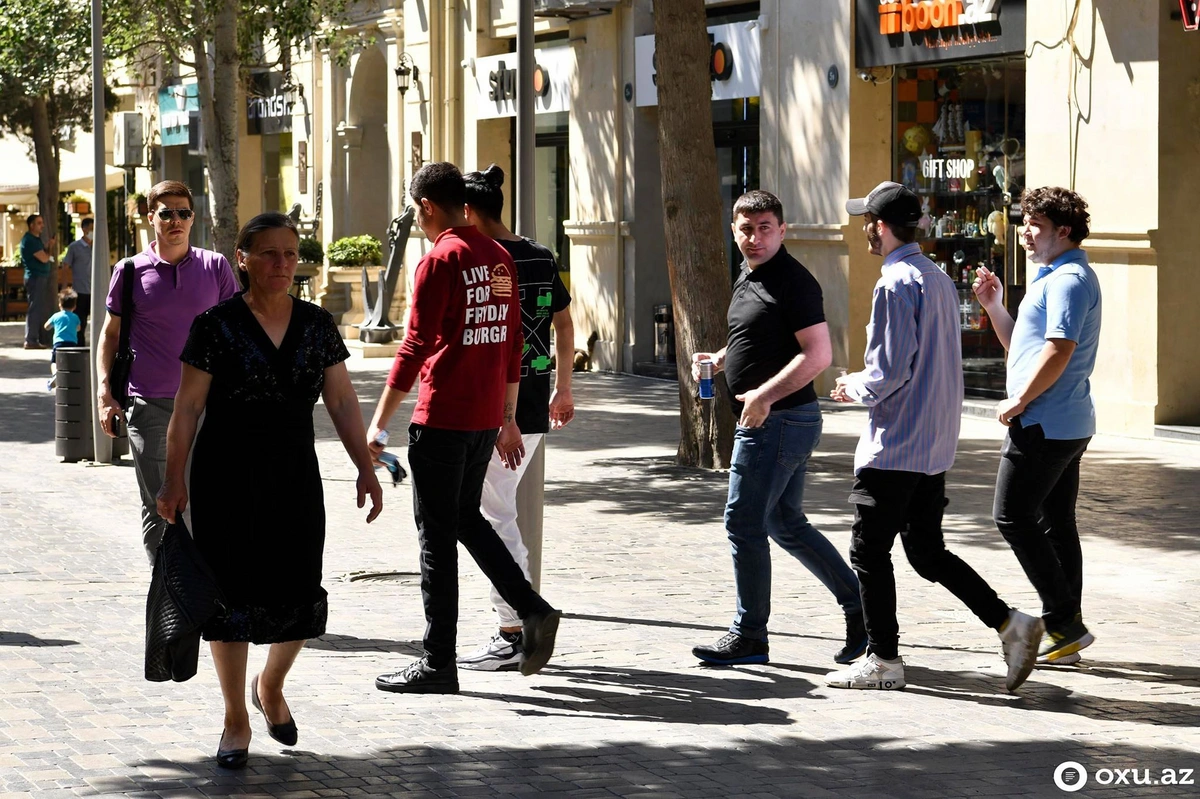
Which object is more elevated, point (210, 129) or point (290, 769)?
point (210, 129)

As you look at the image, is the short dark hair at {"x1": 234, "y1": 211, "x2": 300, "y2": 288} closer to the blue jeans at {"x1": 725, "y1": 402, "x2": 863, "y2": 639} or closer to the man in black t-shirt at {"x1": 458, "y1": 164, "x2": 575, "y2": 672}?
the man in black t-shirt at {"x1": 458, "y1": 164, "x2": 575, "y2": 672}

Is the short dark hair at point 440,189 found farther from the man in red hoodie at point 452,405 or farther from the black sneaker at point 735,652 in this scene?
the black sneaker at point 735,652

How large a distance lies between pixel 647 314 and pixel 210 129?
5518mm

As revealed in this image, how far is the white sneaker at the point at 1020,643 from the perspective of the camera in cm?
668

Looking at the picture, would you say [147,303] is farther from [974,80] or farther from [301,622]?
[974,80]

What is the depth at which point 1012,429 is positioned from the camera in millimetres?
7207

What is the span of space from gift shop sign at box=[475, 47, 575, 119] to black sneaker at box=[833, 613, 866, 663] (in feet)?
57.5

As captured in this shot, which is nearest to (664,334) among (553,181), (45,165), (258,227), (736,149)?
(736,149)

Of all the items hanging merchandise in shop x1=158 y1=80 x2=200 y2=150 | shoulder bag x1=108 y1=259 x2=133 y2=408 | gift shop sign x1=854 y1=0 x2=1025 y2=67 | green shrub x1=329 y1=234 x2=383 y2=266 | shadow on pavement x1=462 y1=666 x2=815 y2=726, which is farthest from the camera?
hanging merchandise in shop x1=158 y1=80 x2=200 y2=150

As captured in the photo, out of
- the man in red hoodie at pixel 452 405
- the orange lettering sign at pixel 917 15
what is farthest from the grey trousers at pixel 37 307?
the man in red hoodie at pixel 452 405

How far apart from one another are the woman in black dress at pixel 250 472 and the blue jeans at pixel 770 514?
188 centimetres

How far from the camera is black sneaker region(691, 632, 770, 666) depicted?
7.24 metres

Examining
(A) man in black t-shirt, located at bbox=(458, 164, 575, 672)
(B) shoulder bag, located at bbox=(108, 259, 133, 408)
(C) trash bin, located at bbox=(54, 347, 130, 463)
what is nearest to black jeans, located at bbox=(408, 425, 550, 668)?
(A) man in black t-shirt, located at bbox=(458, 164, 575, 672)

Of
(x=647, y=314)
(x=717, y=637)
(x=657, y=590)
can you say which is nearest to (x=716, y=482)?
(x=657, y=590)
